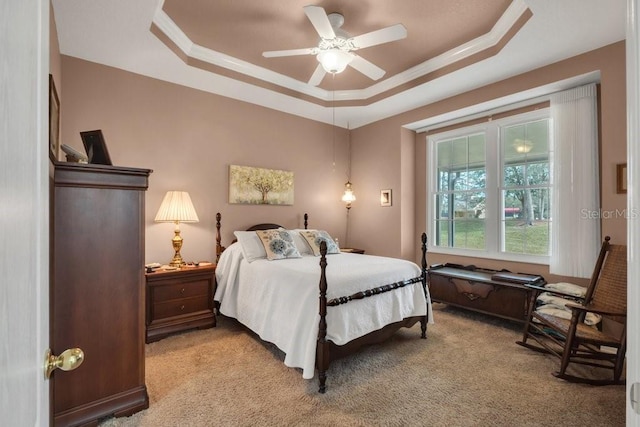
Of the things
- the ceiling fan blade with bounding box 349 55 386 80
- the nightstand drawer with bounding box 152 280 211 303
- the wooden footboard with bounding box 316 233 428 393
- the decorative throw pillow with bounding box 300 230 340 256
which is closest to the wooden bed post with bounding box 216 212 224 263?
the nightstand drawer with bounding box 152 280 211 303

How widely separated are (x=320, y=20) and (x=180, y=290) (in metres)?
2.83

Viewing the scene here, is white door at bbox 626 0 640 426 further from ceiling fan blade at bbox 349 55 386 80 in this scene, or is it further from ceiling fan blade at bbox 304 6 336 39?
ceiling fan blade at bbox 349 55 386 80

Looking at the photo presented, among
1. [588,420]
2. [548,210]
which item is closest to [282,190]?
[548,210]

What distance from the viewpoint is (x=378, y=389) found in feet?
7.11

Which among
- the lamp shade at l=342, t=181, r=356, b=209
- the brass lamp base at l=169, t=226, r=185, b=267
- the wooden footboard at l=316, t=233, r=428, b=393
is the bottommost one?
the wooden footboard at l=316, t=233, r=428, b=393

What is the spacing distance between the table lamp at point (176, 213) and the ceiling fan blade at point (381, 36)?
233 centimetres

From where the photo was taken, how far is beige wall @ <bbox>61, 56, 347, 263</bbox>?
3.11 m

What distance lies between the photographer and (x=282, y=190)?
445 centimetres

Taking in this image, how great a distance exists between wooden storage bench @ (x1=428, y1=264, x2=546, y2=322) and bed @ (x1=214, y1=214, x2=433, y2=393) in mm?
784

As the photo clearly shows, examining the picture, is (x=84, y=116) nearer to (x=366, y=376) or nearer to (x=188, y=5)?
(x=188, y=5)

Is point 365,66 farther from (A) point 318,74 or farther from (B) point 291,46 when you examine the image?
(B) point 291,46

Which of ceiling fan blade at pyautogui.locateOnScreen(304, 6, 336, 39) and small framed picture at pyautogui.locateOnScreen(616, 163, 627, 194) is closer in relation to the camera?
ceiling fan blade at pyautogui.locateOnScreen(304, 6, 336, 39)

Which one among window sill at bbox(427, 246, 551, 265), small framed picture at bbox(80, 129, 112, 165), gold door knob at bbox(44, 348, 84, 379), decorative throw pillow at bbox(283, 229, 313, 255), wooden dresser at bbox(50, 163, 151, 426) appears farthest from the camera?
decorative throw pillow at bbox(283, 229, 313, 255)
